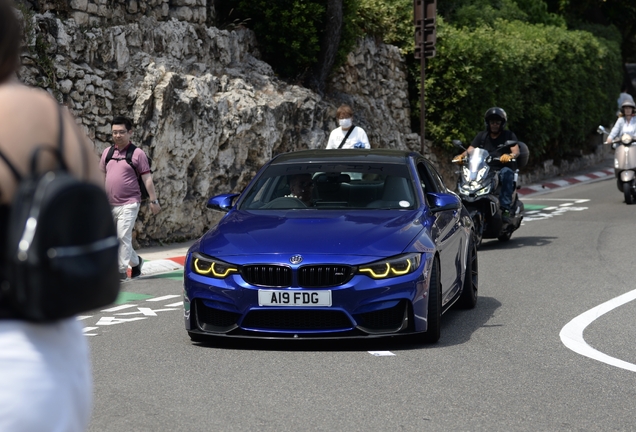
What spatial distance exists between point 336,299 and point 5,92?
501 cm

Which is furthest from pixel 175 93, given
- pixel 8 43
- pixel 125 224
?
pixel 8 43

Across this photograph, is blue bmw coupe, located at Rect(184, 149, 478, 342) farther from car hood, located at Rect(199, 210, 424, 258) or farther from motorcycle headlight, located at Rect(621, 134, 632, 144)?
motorcycle headlight, located at Rect(621, 134, 632, 144)

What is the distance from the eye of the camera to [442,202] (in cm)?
868

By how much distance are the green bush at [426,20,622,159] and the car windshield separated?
14.4 metres

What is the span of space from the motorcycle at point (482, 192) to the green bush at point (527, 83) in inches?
339

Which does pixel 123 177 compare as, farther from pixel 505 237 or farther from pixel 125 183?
pixel 505 237

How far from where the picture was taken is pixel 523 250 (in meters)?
14.3

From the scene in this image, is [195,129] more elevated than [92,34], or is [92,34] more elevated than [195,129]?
[92,34]

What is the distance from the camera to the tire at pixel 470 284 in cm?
943

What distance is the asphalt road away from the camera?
18.7ft

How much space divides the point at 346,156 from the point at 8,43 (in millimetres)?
6795

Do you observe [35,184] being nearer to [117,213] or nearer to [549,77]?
[117,213]

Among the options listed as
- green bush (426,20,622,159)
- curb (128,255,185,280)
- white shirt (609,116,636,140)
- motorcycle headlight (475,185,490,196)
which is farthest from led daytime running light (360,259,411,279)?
green bush (426,20,622,159)

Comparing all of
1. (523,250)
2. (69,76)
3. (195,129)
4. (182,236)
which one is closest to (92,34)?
(69,76)
